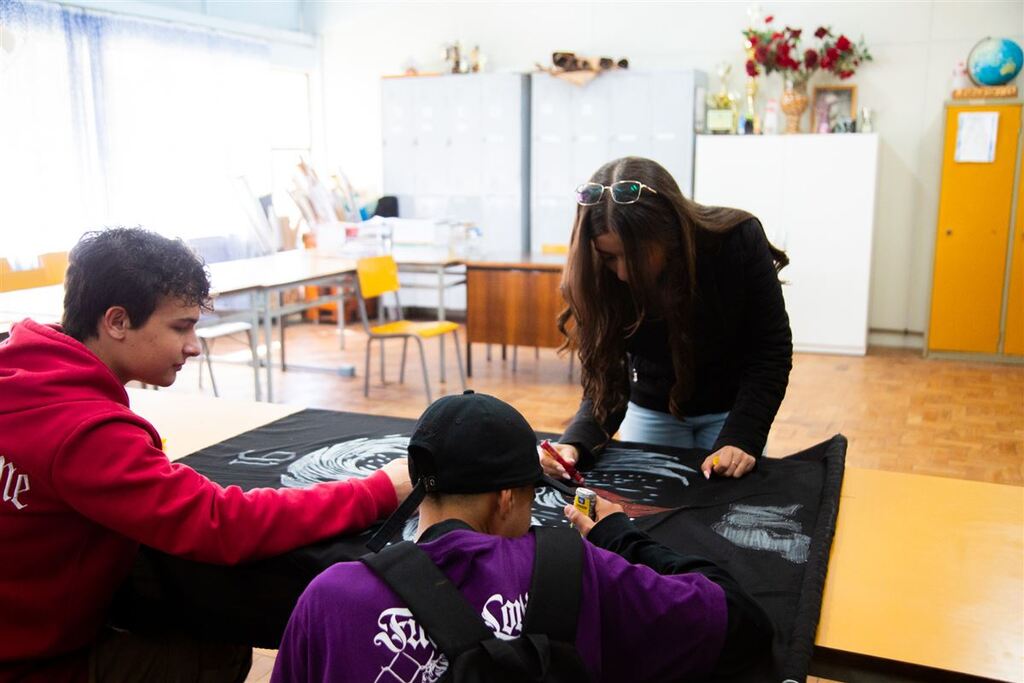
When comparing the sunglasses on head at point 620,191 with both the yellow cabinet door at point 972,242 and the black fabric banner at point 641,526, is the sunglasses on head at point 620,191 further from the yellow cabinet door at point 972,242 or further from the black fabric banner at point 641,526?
the yellow cabinet door at point 972,242

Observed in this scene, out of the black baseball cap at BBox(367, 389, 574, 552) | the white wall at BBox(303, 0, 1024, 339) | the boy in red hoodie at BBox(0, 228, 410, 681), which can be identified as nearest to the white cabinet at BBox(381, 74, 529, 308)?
the white wall at BBox(303, 0, 1024, 339)

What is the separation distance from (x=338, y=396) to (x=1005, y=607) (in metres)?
4.23

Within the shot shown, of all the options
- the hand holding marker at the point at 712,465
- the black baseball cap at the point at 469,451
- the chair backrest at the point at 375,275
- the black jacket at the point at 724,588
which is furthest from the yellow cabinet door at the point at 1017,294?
the black baseball cap at the point at 469,451

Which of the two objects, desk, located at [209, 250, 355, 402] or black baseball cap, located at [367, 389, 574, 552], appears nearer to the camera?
black baseball cap, located at [367, 389, 574, 552]

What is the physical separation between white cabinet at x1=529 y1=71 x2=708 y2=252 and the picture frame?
2.61ft

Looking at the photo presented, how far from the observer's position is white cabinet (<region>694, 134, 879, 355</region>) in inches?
238

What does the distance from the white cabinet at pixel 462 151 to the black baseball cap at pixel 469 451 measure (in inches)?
240

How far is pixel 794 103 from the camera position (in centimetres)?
623

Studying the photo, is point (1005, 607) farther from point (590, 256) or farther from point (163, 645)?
point (163, 645)

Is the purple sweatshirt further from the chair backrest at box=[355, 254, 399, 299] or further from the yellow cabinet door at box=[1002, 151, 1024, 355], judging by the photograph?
the yellow cabinet door at box=[1002, 151, 1024, 355]

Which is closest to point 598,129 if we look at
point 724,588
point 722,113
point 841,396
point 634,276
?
point 722,113

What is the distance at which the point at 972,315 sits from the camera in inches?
237

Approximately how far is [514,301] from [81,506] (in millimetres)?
4258

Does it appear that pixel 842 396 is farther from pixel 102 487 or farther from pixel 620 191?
pixel 102 487
